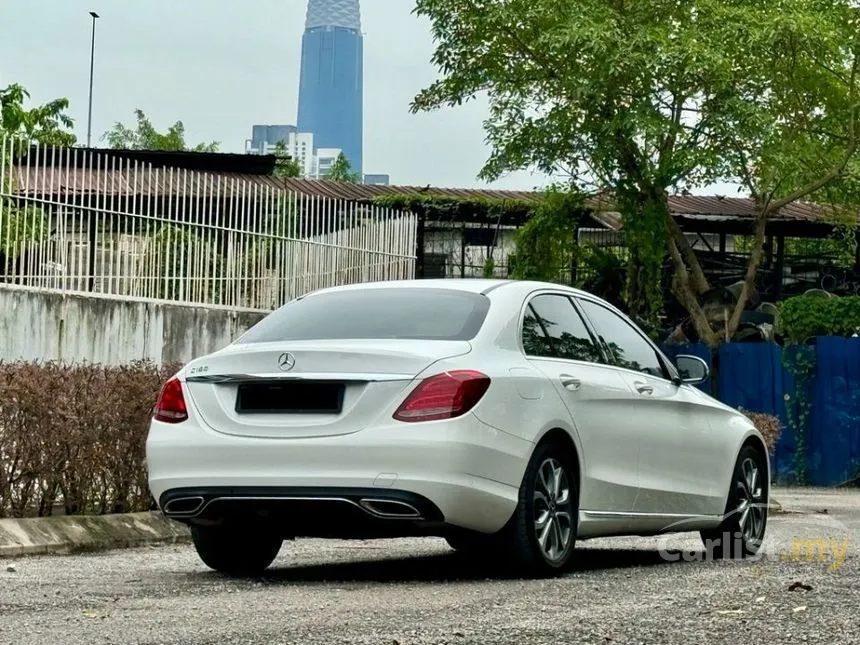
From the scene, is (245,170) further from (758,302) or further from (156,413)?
(156,413)

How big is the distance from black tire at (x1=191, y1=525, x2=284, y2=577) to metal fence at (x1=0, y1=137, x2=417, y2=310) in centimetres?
688

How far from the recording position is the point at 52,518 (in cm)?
1059

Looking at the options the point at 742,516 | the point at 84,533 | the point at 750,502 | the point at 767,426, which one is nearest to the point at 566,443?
the point at 742,516

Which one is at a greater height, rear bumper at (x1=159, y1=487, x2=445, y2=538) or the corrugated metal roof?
the corrugated metal roof

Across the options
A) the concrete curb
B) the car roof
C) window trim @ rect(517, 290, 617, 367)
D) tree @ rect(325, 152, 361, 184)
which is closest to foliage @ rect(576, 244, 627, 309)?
the concrete curb

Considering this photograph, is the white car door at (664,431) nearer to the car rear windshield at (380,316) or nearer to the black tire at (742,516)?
the black tire at (742,516)

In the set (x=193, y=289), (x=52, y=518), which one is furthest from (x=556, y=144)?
(x=52, y=518)

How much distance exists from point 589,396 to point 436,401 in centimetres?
130

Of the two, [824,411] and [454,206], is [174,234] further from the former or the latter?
[454,206]

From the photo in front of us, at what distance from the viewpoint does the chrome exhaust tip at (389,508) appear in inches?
316

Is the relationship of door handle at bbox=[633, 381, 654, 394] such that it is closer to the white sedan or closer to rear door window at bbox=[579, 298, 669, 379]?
the white sedan

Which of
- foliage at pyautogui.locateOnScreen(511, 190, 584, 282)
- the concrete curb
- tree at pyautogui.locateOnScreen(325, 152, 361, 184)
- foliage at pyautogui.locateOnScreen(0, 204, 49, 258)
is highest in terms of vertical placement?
tree at pyautogui.locateOnScreen(325, 152, 361, 184)

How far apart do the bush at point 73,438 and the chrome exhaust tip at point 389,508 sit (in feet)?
10.2

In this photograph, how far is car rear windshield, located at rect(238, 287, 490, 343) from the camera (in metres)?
8.69
